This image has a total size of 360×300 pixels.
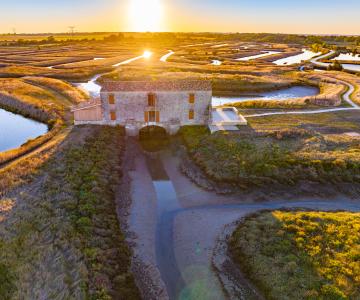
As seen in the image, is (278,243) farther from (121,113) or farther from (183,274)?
(121,113)

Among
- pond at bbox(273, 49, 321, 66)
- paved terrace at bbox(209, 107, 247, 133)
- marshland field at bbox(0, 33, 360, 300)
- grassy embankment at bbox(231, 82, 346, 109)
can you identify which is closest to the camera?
marshland field at bbox(0, 33, 360, 300)

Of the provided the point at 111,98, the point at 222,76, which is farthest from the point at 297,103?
the point at 111,98

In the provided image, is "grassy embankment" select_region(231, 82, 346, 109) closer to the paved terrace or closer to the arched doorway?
the paved terrace

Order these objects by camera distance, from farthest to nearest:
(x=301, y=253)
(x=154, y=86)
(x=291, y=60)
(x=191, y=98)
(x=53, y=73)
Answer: (x=291, y=60), (x=53, y=73), (x=191, y=98), (x=154, y=86), (x=301, y=253)

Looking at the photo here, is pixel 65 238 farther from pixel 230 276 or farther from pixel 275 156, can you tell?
pixel 275 156

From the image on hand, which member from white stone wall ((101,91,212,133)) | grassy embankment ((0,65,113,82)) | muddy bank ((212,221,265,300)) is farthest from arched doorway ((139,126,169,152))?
grassy embankment ((0,65,113,82))

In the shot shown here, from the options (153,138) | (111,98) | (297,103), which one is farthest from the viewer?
(297,103)

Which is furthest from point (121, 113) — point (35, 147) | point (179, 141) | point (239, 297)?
point (239, 297)
